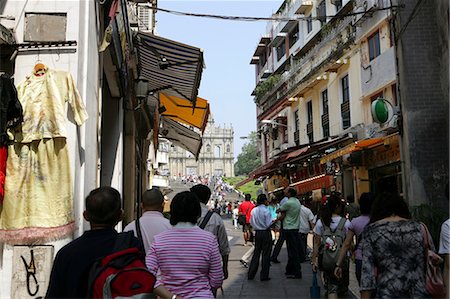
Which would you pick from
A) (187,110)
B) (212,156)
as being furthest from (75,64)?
(212,156)

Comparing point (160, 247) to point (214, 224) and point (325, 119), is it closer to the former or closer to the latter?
point (214, 224)

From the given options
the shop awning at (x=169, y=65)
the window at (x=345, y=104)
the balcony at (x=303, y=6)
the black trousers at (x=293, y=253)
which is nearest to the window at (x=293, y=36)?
the balcony at (x=303, y=6)

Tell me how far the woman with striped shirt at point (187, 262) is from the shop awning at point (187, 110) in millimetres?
8065

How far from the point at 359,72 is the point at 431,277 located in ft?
51.9

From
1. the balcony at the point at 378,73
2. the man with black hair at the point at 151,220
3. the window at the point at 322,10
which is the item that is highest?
the window at the point at 322,10

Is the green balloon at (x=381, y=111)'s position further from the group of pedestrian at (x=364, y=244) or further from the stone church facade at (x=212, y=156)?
the stone church facade at (x=212, y=156)

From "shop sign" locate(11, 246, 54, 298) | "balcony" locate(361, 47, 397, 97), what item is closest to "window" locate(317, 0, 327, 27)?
"balcony" locate(361, 47, 397, 97)

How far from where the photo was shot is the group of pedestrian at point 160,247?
92.4 inches

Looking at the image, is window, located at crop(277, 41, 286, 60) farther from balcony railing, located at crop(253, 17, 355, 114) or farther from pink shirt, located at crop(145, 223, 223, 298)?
pink shirt, located at crop(145, 223, 223, 298)

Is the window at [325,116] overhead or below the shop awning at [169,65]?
overhead

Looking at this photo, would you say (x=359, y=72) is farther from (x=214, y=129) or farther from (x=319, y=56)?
(x=214, y=129)

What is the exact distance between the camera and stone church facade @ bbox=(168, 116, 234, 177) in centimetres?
9300

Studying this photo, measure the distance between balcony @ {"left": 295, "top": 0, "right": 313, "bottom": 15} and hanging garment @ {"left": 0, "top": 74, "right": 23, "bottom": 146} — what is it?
75.7ft

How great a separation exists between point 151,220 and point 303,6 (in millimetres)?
23667
